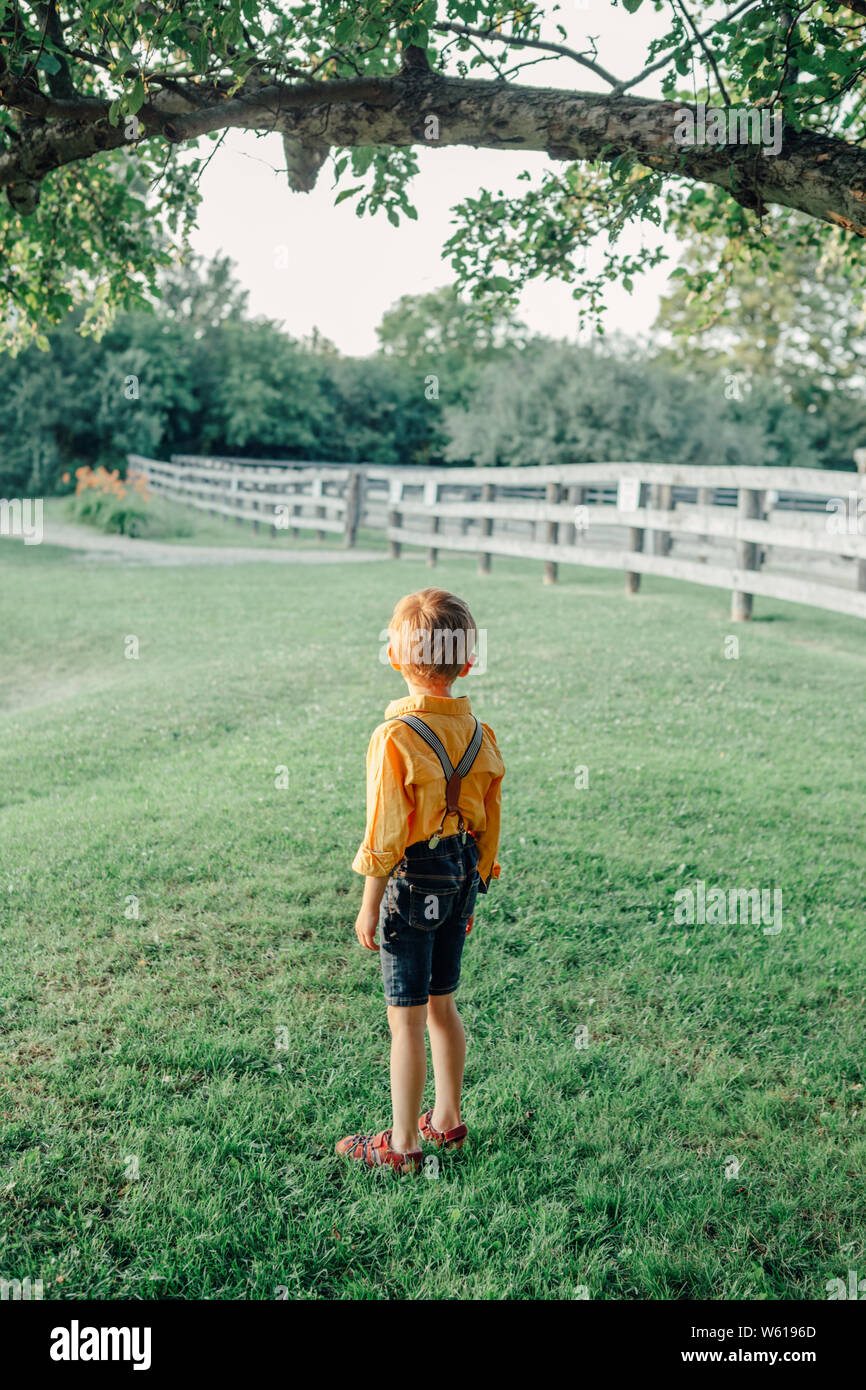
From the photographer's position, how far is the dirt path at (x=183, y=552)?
16.8 meters

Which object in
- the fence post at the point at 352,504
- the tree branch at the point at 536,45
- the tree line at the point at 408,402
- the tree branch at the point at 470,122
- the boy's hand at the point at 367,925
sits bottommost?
the boy's hand at the point at 367,925

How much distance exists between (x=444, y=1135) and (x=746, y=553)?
8218 mm

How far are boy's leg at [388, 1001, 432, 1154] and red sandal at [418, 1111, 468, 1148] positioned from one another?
10 cm

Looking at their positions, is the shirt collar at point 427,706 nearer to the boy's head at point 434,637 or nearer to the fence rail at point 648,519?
the boy's head at point 434,637

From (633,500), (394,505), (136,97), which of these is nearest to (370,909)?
(136,97)

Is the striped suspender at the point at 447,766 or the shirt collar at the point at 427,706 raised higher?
the shirt collar at the point at 427,706

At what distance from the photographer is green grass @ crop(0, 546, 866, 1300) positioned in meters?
2.46

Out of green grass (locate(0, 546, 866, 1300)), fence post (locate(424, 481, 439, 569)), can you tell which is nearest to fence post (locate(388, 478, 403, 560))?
fence post (locate(424, 481, 439, 569))

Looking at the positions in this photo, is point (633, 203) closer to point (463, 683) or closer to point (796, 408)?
point (463, 683)

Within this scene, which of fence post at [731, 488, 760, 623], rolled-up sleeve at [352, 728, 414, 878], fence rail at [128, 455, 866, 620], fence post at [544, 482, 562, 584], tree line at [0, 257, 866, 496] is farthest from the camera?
tree line at [0, 257, 866, 496]

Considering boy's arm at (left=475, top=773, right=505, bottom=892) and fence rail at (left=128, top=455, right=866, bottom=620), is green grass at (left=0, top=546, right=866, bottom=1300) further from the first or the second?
fence rail at (left=128, top=455, right=866, bottom=620)
